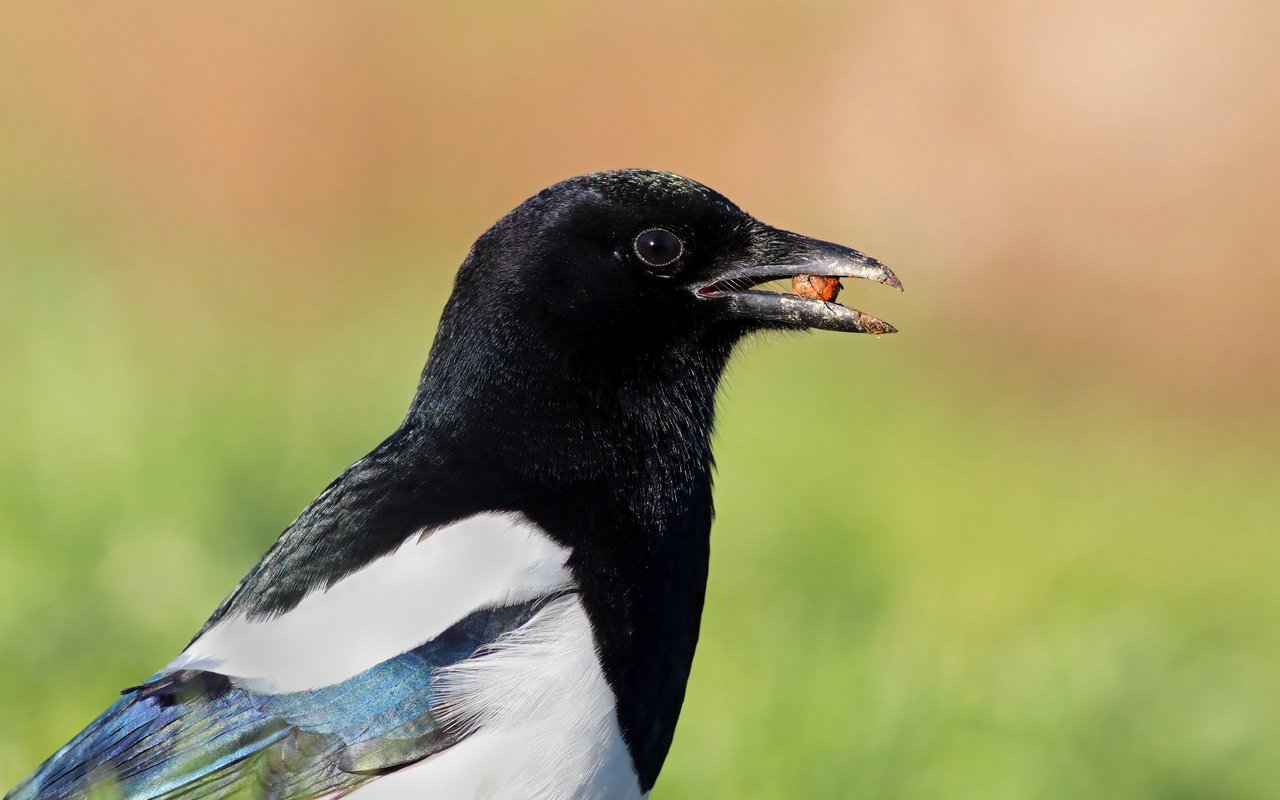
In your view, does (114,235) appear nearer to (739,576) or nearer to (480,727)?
(739,576)

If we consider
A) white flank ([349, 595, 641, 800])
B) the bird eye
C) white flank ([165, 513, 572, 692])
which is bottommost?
white flank ([349, 595, 641, 800])

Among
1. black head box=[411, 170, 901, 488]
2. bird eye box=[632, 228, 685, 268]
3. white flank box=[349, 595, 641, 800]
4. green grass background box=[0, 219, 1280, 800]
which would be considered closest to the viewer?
white flank box=[349, 595, 641, 800]

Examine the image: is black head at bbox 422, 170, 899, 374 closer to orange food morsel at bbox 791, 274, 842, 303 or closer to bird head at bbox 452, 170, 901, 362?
bird head at bbox 452, 170, 901, 362

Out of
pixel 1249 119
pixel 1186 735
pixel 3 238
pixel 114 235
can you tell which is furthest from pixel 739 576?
pixel 1249 119

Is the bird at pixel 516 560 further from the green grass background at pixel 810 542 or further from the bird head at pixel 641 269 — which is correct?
the green grass background at pixel 810 542

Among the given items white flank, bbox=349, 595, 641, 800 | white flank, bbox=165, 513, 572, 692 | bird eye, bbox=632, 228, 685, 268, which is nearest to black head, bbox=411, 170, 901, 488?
bird eye, bbox=632, 228, 685, 268

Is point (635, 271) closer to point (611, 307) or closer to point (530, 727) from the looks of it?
point (611, 307)
